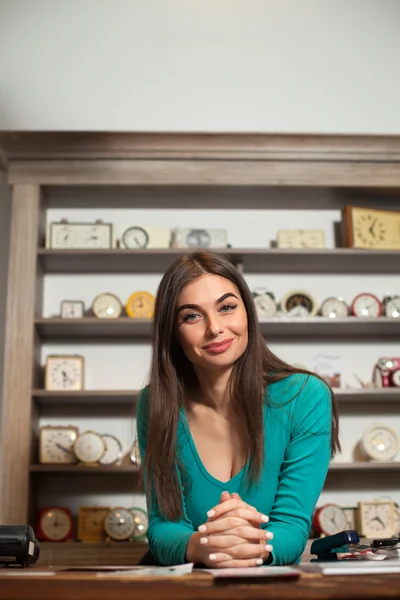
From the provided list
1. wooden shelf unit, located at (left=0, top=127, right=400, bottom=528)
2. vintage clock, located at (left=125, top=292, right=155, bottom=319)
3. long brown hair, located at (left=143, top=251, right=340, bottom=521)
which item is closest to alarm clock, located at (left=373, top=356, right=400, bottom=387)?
wooden shelf unit, located at (left=0, top=127, right=400, bottom=528)

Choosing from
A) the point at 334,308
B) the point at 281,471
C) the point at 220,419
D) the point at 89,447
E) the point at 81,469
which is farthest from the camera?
the point at 334,308

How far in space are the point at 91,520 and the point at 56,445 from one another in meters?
0.37

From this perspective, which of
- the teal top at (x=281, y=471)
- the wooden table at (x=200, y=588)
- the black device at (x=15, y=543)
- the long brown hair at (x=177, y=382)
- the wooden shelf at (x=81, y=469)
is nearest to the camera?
the wooden table at (x=200, y=588)

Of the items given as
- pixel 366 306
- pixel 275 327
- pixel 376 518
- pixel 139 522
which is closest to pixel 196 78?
pixel 275 327

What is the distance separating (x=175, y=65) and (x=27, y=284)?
4.31 ft

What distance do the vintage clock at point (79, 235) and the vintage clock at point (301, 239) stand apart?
81 centimetres

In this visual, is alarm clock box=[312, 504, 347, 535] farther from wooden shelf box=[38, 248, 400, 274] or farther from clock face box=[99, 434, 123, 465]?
wooden shelf box=[38, 248, 400, 274]

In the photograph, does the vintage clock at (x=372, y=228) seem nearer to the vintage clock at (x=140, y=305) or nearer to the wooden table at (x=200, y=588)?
the vintage clock at (x=140, y=305)

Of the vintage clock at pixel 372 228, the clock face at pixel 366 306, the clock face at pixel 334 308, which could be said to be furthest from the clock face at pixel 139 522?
the vintage clock at pixel 372 228

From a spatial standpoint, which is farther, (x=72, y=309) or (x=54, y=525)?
(x=72, y=309)

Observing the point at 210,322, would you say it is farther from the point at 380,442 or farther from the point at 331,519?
the point at 380,442

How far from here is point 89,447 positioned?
10.9ft

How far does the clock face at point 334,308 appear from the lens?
3555 millimetres

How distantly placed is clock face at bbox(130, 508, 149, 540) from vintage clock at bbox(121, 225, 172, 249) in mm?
1202
